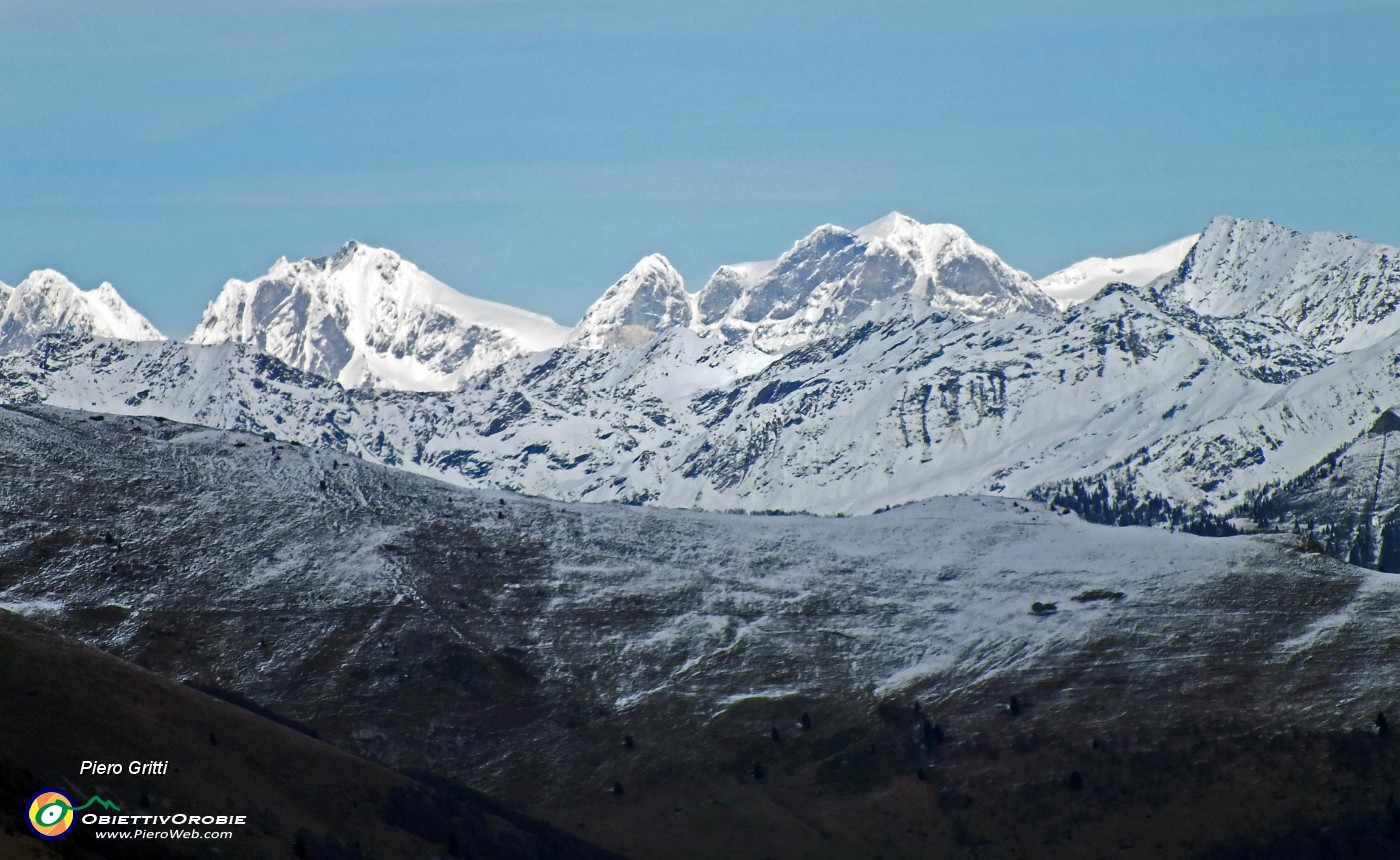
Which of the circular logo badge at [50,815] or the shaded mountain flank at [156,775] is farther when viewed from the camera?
the shaded mountain flank at [156,775]

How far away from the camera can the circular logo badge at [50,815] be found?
148 meters

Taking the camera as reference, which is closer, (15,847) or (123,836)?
(15,847)

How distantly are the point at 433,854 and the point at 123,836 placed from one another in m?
47.2

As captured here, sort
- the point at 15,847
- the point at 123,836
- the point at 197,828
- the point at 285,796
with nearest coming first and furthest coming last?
1. the point at 15,847
2. the point at 123,836
3. the point at 197,828
4. the point at 285,796

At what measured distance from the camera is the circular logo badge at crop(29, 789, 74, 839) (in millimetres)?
147625

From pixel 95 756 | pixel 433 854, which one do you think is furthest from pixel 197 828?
pixel 433 854

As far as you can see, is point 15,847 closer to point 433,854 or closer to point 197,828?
point 197,828

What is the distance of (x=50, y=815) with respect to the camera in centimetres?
15262

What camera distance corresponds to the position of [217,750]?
650 ft

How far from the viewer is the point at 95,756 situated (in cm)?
18300

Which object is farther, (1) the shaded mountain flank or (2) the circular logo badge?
(1) the shaded mountain flank

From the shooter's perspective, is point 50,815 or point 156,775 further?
point 156,775

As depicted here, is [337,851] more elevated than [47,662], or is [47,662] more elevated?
[47,662]

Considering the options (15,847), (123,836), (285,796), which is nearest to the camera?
(15,847)
